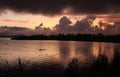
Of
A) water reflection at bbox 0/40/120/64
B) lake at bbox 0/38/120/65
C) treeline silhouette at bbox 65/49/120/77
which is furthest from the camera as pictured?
water reflection at bbox 0/40/120/64

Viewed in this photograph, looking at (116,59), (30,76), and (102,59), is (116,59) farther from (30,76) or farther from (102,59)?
(30,76)

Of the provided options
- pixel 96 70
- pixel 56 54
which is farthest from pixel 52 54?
pixel 96 70

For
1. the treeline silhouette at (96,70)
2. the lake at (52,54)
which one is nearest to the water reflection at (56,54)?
the lake at (52,54)

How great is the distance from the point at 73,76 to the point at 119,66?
7612mm

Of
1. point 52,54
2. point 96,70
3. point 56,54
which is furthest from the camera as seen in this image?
point 56,54

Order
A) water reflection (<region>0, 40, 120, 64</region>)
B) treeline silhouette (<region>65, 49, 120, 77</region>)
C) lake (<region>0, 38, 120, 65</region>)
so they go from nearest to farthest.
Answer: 1. treeline silhouette (<region>65, 49, 120, 77</region>)
2. lake (<region>0, 38, 120, 65</region>)
3. water reflection (<region>0, 40, 120, 64</region>)

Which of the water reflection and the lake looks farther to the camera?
the water reflection

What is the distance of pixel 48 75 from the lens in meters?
30.3

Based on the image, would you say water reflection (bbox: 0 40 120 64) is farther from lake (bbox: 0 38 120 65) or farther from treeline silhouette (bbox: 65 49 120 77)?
treeline silhouette (bbox: 65 49 120 77)

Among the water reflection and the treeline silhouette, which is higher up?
the treeline silhouette

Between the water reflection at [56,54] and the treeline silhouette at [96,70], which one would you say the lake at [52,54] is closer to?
the water reflection at [56,54]

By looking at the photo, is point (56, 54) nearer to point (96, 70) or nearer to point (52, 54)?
point (52, 54)

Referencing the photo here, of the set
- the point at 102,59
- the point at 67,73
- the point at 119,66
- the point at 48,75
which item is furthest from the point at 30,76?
the point at 119,66

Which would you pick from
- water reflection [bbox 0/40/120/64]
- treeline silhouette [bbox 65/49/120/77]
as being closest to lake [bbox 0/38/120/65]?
water reflection [bbox 0/40/120/64]
